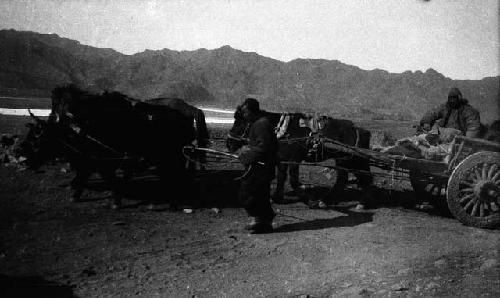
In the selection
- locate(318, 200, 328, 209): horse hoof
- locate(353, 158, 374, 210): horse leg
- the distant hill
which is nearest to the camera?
locate(318, 200, 328, 209): horse hoof

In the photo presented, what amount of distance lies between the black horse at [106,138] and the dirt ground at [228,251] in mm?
788

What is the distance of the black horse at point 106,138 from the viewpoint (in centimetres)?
694

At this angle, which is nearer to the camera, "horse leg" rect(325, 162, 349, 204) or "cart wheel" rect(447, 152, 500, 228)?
"cart wheel" rect(447, 152, 500, 228)

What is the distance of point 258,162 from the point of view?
561 cm

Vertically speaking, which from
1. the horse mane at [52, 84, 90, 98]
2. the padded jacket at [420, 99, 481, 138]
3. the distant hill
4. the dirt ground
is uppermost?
the distant hill

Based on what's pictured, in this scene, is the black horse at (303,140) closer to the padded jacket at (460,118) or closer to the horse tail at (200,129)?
the horse tail at (200,129)

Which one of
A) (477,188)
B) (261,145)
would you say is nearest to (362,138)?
(477,188)

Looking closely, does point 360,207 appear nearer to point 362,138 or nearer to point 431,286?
point 362,138

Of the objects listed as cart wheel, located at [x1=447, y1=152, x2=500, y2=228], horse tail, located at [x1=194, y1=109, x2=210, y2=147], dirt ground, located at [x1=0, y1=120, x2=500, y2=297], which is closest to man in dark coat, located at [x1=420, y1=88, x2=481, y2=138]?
cart wheel, located at [x1=447, y1=152, x2=500, y2=228]

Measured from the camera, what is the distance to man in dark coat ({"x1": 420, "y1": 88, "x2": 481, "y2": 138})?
273 inches

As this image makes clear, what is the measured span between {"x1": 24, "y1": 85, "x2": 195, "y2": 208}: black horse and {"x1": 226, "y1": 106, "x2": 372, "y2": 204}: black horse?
146 cm

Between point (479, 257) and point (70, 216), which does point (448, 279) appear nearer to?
point (479, 257)

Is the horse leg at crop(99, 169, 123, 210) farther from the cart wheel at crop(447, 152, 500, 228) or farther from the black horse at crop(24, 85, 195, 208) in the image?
the cart wheel at crop(447, 152, 500, 228)

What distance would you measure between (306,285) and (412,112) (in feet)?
198
